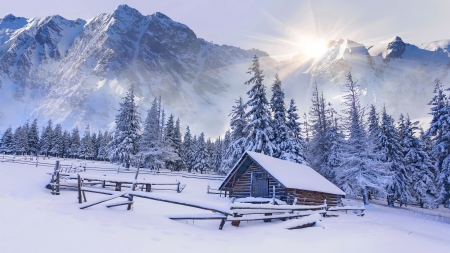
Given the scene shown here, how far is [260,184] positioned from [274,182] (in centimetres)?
151

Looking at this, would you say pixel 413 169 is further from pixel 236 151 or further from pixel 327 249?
pixel 327 249

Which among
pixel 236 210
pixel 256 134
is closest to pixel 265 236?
pixel 236 210

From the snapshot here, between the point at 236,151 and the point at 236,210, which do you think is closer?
the point at 236,210

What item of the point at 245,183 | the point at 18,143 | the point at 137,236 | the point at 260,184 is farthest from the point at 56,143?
the point at 137,236

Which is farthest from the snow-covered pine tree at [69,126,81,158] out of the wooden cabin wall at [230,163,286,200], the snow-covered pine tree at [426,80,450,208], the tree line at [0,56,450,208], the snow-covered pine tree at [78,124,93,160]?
the snow-covered pine tree at [426,80,450,208]

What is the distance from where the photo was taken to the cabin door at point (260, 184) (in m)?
20.9

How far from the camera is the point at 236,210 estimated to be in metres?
9.03

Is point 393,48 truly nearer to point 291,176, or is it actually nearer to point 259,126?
→ point 259,126

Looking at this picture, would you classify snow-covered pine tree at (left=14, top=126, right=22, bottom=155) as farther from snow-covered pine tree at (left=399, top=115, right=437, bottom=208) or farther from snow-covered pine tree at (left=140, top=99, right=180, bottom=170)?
snow-covered pine tree at (left=399, top=115, right=437, bottom=208)

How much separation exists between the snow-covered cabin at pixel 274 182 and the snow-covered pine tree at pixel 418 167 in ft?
59.7

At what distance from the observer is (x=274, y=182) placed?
20.3 meters

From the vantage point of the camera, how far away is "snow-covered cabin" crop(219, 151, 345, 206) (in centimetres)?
1914

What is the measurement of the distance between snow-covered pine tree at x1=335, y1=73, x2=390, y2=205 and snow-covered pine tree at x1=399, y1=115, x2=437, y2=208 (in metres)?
7.10

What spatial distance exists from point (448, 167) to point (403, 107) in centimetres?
13925
